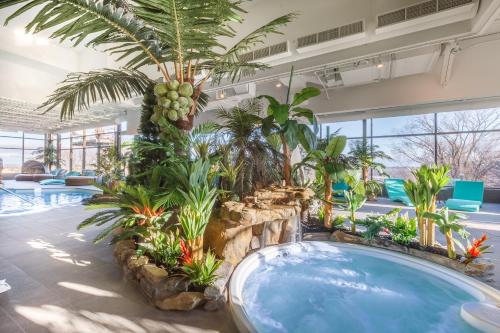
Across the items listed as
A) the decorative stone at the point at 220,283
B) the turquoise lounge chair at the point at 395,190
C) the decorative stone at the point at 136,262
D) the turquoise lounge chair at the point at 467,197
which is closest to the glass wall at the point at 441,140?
the turquoise lounge chair at the point at 395,190

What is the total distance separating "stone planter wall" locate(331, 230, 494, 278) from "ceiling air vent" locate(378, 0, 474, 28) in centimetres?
325

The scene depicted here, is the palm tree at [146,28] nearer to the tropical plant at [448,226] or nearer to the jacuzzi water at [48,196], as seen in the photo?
the tropical plant at [448,226]

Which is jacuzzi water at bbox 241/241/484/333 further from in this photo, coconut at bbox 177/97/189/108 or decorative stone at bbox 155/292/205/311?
coconut at bbox 177/97/189/108

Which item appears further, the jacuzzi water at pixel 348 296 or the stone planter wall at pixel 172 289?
the jacuzzi water at pixel 348 296

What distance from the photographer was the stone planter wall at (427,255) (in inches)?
108

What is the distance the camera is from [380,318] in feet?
7.62

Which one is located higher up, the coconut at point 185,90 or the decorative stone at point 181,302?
the coconut at point 185,90

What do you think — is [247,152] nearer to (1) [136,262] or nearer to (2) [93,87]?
(1) [136,262]

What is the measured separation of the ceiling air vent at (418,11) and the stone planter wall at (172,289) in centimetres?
417

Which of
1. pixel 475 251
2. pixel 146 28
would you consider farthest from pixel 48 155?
pixel 475 251

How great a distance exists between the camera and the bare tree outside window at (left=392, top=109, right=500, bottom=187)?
8.88m

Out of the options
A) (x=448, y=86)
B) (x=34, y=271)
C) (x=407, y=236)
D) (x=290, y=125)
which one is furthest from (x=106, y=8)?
(x=448, y=86)

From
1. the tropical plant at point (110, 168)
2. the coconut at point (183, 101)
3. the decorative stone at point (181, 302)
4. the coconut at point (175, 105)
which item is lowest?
the decorative stone at point (181, 302)

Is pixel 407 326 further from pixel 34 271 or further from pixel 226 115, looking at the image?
pixel 34 271
